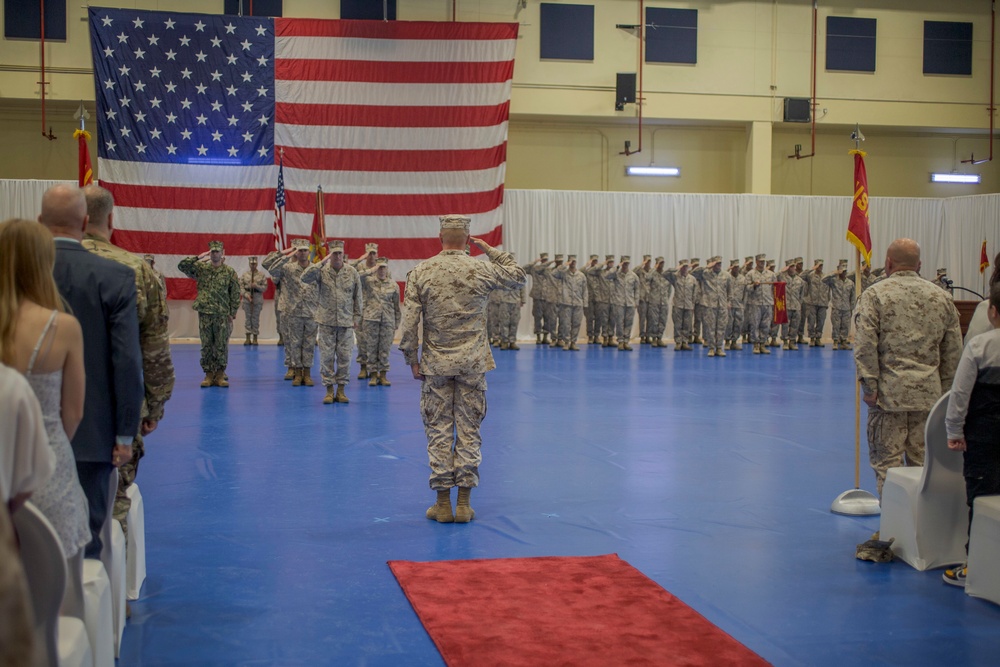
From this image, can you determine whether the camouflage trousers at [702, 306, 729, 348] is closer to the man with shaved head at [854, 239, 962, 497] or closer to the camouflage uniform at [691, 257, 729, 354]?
the camouflage uniform at [691, 257, 729, 354]

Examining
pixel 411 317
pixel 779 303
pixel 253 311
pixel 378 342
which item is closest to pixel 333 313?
pixel 378 342

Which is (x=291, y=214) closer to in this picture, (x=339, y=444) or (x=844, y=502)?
(x=339, y=444)

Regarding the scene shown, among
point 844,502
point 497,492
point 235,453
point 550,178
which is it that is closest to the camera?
point 844,502

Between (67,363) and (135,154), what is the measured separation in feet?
58.7

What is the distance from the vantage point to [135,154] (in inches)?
749

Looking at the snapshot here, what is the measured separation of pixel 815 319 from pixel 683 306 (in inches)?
127

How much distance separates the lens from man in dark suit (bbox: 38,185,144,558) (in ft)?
10.3

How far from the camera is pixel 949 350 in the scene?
4977mm

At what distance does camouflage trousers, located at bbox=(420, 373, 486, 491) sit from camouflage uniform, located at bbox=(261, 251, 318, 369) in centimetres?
624

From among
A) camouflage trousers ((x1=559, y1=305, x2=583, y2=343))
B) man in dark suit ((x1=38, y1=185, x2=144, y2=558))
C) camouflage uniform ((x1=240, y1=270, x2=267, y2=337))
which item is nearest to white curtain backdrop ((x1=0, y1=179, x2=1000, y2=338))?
camouflage trousers ((x1=559, y1=305, x2=583, y2=343))

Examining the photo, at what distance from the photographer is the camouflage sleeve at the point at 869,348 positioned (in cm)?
495

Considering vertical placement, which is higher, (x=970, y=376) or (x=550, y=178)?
(x=550, y=178)

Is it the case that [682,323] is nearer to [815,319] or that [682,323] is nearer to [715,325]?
[715,325]

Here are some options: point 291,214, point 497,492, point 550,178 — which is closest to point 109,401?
point 497,492
